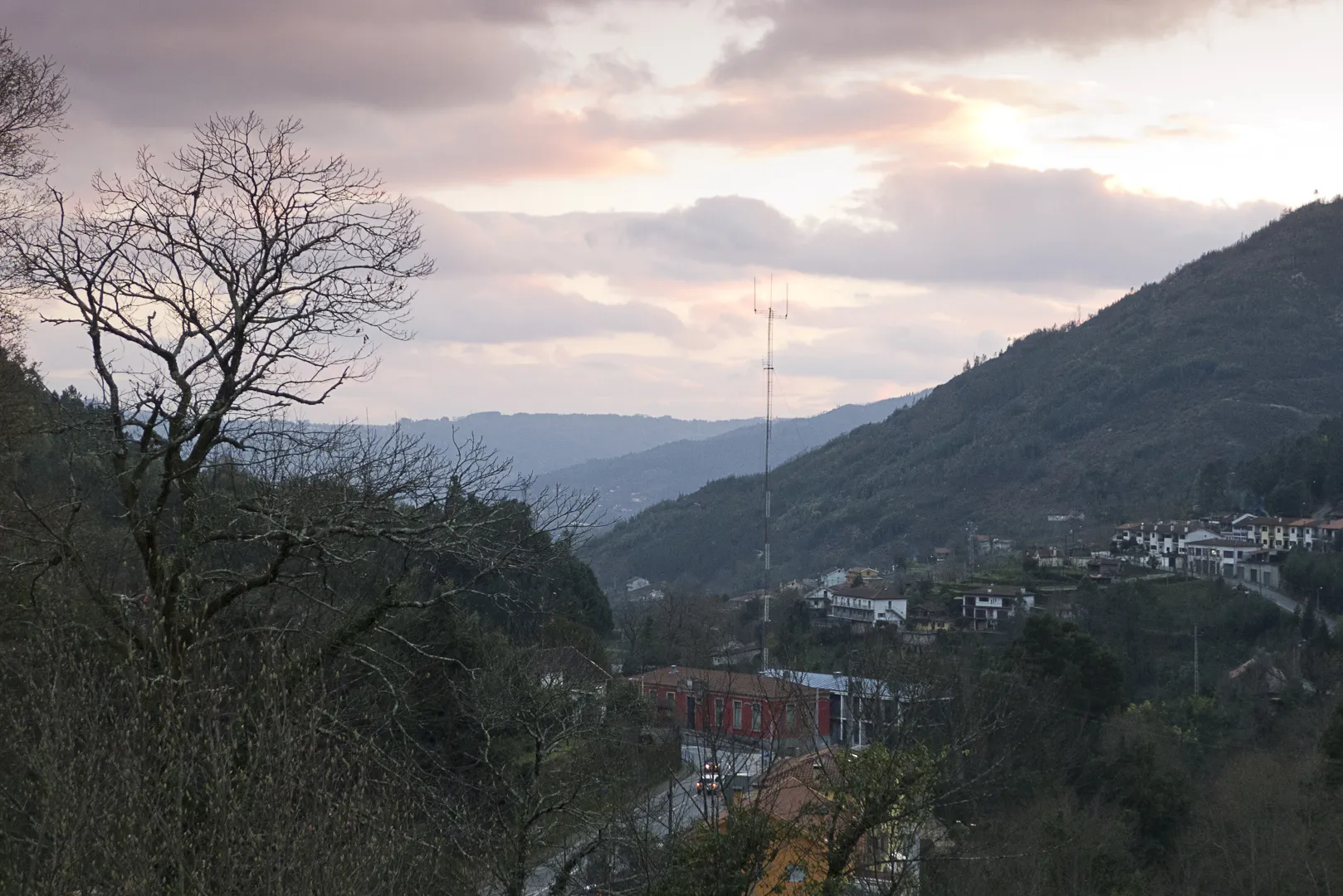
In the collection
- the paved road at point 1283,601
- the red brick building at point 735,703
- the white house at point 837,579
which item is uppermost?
the red brick building at point 735,703

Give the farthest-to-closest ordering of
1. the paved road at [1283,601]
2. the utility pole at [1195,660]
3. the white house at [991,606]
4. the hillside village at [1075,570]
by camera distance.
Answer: the hillside village at [1075,570]
the white house at [991,606]
the paved road at [1283,601]
the utility pole at [1195,660]

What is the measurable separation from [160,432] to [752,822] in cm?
447

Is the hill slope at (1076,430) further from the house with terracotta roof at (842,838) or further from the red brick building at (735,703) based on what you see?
the house with terracotta roof at (842,838)

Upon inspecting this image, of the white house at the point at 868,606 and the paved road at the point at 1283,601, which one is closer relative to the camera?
the paved road at the point at 1283,601

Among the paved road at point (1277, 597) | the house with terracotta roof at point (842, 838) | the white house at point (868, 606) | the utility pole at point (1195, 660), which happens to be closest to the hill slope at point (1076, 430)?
the paved road at point (1277, 597)

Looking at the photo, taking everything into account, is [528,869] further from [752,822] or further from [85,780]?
[85,780]

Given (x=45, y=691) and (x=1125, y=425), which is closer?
(x=45, y=691)

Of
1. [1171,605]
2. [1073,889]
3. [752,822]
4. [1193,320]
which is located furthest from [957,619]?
[1193,320]

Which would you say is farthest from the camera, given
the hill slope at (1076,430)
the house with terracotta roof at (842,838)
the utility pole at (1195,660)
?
the hill slope at (1076,430)

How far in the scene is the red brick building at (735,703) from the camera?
11008mm

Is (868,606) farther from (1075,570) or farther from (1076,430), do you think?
(1076,430)

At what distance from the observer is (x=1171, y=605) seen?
41.5 meters

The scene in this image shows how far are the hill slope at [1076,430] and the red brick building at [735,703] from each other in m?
49.8

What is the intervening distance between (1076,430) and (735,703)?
247 ft
